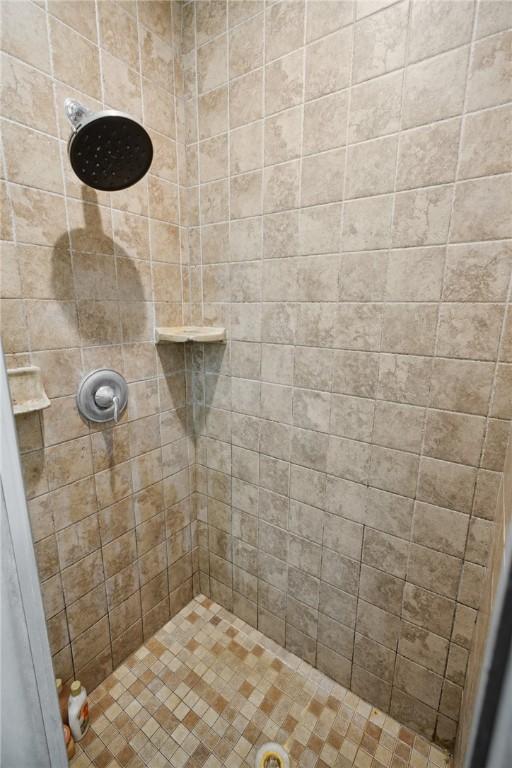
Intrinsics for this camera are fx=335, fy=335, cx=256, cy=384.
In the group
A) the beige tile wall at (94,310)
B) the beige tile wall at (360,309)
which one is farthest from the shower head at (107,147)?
the beige tile wall at (360,309)

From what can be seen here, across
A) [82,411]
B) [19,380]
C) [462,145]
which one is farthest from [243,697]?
[462,145]

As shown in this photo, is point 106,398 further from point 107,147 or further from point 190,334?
point 107,147

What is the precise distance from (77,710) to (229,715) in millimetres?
471

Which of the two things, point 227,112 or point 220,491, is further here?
point 220,491

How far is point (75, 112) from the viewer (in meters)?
0.76

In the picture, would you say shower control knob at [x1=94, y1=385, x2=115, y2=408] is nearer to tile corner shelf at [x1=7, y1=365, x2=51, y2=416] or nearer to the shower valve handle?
the shower valve handle

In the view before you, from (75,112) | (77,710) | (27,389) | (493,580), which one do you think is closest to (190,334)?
(27,389)

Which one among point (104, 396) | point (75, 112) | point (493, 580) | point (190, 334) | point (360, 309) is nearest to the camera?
point (493, 580)

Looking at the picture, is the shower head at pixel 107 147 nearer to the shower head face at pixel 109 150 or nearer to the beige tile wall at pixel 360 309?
the shower head face at pixel 109 150

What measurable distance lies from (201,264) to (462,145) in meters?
0.82

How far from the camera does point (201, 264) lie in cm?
123

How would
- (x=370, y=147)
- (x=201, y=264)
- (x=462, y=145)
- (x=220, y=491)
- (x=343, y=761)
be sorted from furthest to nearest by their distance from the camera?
(x=220, y=491), (x=201, y=264), (x=343, y=761), (x=370, y=147), (x=462, y=145)

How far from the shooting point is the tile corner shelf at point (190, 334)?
1121 mm

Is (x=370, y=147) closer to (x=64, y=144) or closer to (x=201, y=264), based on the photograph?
(x=201, y=264)
